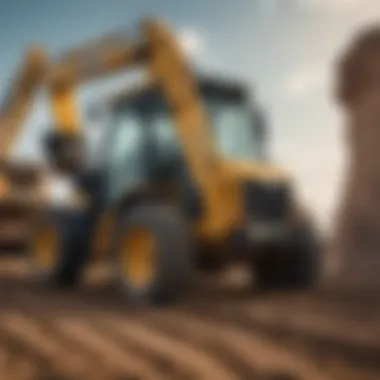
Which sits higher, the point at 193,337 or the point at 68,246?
the point at 68,246

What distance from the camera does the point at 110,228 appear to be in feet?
12.7

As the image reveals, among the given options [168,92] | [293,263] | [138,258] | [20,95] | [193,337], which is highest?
[20,95]

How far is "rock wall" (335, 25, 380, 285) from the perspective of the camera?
26.0 ft

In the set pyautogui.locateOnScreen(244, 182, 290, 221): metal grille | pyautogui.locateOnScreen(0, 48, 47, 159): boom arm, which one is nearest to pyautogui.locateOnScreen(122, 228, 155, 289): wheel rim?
pyautogui.locateOnScreen(244, 182, 290, 221): metal grille

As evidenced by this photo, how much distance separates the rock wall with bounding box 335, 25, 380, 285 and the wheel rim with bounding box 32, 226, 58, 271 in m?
4.30

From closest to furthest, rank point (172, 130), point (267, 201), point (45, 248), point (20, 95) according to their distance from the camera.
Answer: point (267, 201)
point (172, 130)
point (45, 248)
point (20, 95)

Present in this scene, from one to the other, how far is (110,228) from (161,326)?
3.65ft

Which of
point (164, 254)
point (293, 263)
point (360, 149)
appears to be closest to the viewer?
point (164, 254)

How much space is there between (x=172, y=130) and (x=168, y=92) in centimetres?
20

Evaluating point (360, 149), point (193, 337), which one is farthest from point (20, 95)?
point (360, 149)

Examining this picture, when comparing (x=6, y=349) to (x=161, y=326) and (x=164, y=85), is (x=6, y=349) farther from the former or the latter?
(x=164, y=85)

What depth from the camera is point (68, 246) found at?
3988 mm

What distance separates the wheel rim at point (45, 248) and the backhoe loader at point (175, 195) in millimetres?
13

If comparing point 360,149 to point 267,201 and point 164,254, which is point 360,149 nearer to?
point 267,201
